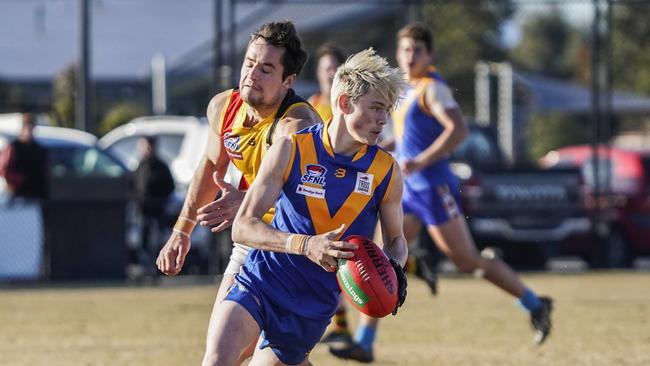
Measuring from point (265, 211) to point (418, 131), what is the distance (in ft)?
16.0

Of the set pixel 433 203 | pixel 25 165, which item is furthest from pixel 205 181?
pixel 25 165

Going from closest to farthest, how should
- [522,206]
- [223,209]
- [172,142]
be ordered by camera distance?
[223,209] → [522,206] → [172,142]

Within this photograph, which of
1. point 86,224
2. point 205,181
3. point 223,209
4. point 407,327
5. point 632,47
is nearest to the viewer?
point 223,209

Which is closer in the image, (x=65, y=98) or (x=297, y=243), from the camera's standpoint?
(x=297, y=243)

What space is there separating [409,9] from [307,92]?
132 inches

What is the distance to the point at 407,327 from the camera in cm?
1202

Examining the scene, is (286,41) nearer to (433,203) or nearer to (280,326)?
(280,326)

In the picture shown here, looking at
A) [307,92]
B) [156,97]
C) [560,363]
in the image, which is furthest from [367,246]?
[156,97]

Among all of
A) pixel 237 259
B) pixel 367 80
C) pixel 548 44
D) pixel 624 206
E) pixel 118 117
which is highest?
pixel 367 80

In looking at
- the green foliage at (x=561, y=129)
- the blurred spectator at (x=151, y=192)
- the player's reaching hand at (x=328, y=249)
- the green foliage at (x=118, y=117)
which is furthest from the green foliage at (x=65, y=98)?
the player's reaching hand at (x=328, y=249)

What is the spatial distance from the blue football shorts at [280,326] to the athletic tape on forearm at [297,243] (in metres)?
0.41

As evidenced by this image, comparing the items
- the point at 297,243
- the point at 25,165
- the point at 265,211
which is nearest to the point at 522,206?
the point at 25,165

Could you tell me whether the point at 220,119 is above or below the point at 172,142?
above

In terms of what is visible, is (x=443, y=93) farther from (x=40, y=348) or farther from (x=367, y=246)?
(x=367, y=246)
